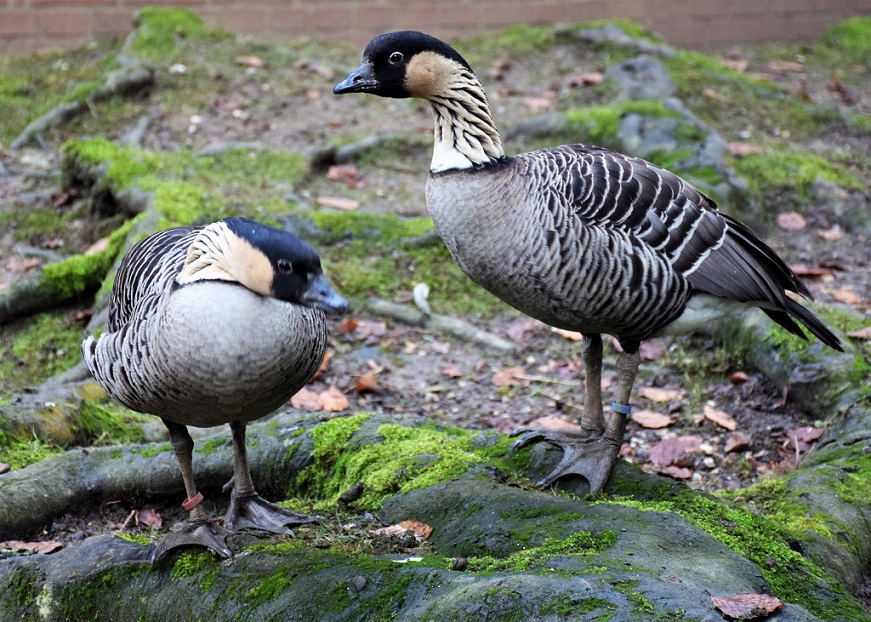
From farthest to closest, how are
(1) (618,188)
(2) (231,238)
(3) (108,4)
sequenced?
(3) (108,4) < (1) (618,188) < (2) (231,238)

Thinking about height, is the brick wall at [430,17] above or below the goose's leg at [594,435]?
above

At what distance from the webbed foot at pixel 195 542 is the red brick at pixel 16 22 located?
9.87 metres

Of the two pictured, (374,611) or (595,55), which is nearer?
(374,611)

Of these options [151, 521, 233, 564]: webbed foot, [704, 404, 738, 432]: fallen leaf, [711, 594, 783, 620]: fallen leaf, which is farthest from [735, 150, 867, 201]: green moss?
[151, 521, 233, 564]: webbed foot

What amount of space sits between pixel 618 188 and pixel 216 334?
2.19 m

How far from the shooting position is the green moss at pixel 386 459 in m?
4.44

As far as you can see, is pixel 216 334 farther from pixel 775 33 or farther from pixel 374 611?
pixel 775 33

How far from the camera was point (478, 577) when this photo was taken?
Answer: 318 cm

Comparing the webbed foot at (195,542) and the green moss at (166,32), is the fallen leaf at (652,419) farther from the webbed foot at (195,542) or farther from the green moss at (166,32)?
the green moss at (166,32)

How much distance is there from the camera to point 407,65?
4566 millimetres

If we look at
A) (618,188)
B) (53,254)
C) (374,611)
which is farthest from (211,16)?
(374,611)

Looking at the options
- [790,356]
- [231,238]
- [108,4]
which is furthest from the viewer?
[108,4]

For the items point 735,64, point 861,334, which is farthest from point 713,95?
point 861,334

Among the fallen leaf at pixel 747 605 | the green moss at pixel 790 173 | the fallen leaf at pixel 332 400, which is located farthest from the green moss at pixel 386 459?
the green moss at pixel 790 173
